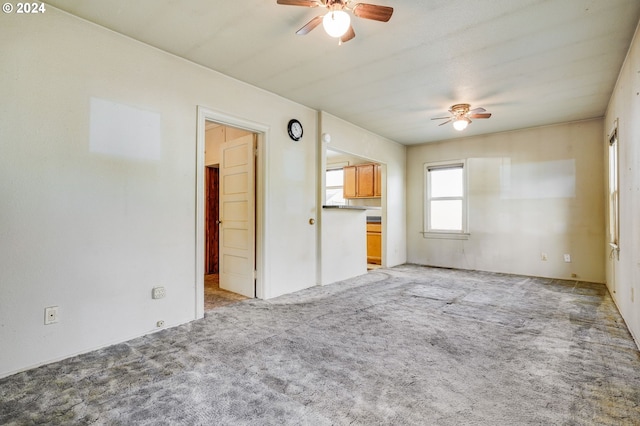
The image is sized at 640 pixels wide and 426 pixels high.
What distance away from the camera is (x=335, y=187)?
26.1 feet

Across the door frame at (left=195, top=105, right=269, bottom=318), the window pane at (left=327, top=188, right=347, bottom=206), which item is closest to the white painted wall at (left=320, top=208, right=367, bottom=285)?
the door frame at (left=195, top=105, right=269, bottom=318)

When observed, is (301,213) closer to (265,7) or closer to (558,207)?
(265,7)

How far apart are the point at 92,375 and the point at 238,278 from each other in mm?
2201

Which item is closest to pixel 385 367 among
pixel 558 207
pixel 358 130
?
pixel 358 130

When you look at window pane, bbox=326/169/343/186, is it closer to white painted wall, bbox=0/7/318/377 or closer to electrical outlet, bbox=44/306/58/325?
white painted wall, bbox=0/7/318/377

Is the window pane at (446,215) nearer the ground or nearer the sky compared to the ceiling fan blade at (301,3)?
nearer the ground

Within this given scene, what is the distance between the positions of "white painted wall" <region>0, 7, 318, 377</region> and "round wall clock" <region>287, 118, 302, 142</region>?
967mm

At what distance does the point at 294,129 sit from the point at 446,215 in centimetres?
385

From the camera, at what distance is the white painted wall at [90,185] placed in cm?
215

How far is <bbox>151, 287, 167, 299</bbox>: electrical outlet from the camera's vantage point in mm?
2836

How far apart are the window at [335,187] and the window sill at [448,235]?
217 centimetres

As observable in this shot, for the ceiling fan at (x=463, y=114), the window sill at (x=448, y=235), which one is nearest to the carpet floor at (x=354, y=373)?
the ceiling fan at (x=463, y=114)

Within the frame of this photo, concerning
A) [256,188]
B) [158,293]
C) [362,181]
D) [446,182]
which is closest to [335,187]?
[362,181]

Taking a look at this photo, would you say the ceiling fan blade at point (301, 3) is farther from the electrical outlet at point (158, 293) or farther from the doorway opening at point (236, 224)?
the electrical outlet at point (158, 293)
